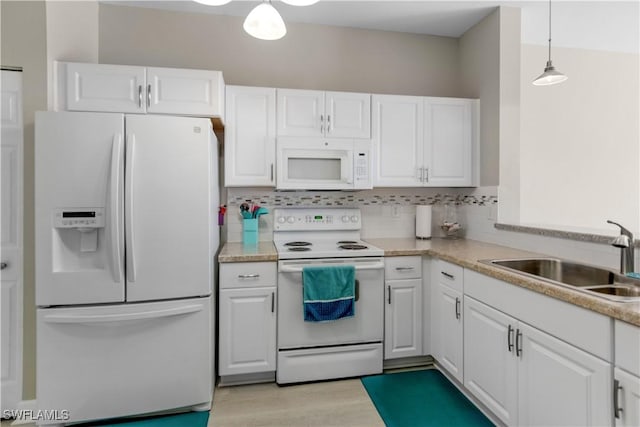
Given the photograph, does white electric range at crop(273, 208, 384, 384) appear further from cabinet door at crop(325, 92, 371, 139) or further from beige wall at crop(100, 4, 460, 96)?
beige wall at crop(100, 4, 460, 96)

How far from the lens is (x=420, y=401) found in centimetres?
210

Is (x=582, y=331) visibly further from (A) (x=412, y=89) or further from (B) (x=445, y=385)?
(A) (x=412, y=89)

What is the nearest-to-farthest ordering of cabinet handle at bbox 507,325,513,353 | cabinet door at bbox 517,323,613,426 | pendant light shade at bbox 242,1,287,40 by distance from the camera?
cabinet door at bbox 517,323,613,426
pendant light shade at bbox 242,1,287,40
cabinet handle at bbox 507,325,513,353

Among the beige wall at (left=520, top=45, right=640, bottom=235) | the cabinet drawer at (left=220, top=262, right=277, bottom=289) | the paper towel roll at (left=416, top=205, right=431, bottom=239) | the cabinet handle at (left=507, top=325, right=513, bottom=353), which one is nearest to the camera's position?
the cabinet handle at (left=507, top=325, right=513, bottom=353)

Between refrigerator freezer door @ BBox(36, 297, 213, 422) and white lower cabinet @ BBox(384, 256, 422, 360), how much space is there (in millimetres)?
1201

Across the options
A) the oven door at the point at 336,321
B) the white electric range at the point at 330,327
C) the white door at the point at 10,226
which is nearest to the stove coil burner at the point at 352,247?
the white electric range at the point at 330,327

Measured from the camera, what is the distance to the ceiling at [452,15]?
2.57 m

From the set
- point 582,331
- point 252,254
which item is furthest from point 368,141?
point 582,331

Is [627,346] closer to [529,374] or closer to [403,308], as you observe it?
[529,374]

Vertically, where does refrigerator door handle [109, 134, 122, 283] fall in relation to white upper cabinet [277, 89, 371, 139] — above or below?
below

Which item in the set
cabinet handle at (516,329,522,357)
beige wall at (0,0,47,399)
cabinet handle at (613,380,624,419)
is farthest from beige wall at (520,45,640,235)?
beige wall at (0,0,47,399)

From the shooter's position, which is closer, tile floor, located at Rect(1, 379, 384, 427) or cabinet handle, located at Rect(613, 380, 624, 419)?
cabinet handle, located at Rect(613, 380, 624, 419)

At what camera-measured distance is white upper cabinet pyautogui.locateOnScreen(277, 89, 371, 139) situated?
2.55 m

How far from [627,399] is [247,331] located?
6.05ft
